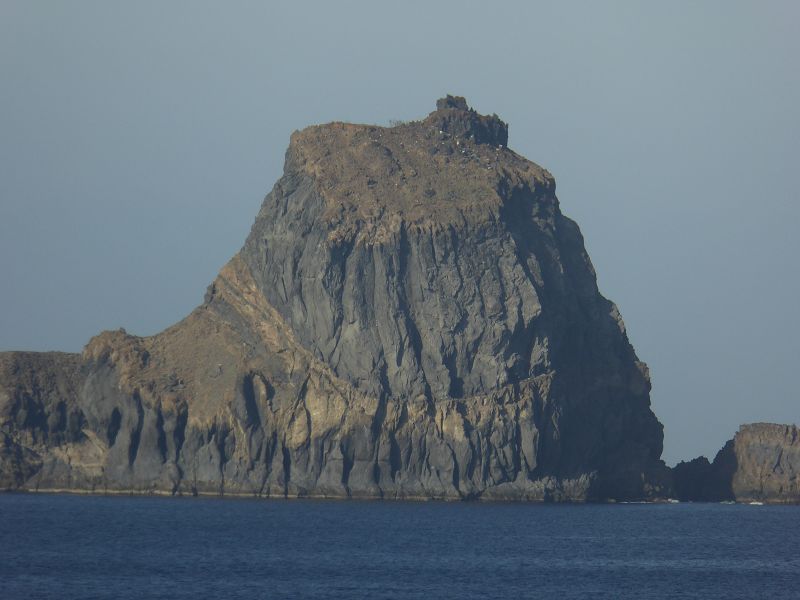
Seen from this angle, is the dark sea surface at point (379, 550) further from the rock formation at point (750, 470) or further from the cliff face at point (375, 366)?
the rock formation at point (750, 470)

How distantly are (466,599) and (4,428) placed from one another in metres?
83.8

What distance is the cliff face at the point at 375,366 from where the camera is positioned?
151 metres

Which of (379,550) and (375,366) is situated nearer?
(379,550)

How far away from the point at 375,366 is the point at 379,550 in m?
43.1

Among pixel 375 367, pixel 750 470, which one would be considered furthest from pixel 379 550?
pixel 750 470

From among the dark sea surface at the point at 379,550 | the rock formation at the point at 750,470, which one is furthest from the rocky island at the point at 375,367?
the rock formation at the point at 750,470

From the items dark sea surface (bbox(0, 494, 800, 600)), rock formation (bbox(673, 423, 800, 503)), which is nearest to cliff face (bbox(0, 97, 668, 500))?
dark sea surface (bbox(0, 494, 800, 600))

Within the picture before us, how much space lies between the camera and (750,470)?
562 feet

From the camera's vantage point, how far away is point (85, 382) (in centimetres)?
16125

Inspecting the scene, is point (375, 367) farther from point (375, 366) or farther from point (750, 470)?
point (750, 470)

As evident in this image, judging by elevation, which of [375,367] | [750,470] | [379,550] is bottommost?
[379,550]

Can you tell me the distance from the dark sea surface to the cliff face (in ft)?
17.5

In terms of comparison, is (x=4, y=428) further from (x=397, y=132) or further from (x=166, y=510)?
(x=397, y=132)

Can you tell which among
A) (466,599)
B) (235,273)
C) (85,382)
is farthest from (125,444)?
(466,599)
